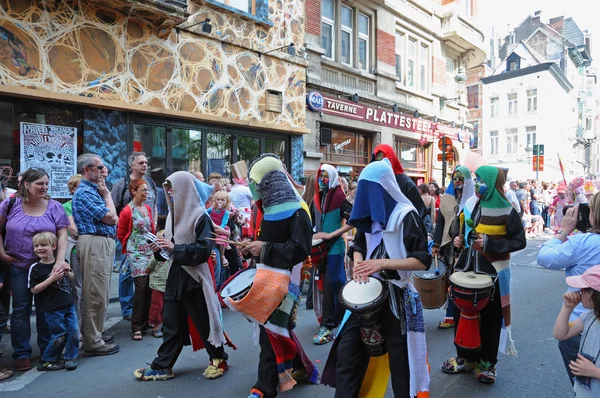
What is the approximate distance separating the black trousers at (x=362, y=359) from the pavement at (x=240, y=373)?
3.42ft

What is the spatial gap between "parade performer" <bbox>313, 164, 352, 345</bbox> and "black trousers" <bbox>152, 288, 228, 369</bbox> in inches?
59.6

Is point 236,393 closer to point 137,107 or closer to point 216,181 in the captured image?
point 216,181

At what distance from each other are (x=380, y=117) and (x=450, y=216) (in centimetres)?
1078

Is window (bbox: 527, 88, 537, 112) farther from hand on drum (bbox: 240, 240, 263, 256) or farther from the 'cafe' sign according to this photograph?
hand on drum (bbox: 240, 240, 263, 256)

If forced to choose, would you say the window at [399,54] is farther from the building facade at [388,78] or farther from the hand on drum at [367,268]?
the hand on drum at [367,268]

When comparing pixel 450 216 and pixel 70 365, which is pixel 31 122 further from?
pixel 450 216

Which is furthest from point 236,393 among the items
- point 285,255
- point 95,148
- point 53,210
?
point 95,148

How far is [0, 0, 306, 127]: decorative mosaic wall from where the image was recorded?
7703 mm

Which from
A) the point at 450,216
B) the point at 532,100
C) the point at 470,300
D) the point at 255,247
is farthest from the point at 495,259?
the point at 532,100

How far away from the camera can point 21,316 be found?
170 inches

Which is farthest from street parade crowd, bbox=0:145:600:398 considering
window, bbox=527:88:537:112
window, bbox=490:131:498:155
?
window, bbox=490:131:498:155

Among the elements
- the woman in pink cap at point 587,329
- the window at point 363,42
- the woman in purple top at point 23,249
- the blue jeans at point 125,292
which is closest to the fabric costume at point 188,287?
the woman in purple top at point 23,249

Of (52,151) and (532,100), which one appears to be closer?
(52,151)

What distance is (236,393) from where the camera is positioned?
377 cm
